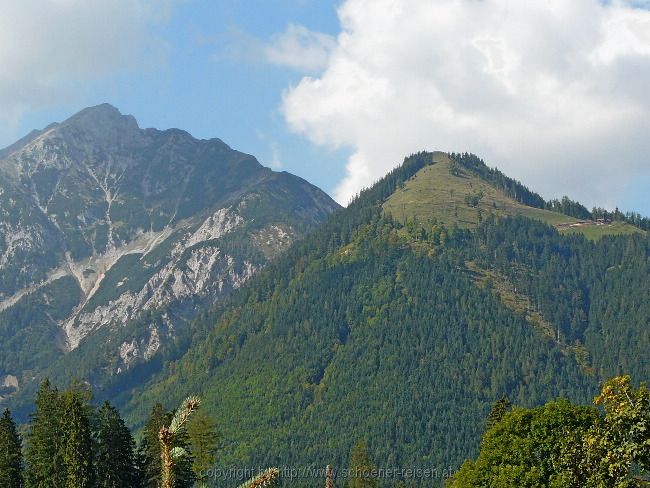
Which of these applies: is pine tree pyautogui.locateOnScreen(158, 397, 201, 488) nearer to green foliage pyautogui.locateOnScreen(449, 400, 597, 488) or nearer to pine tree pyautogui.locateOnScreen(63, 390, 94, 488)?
green foliage pyautogui.locateOnScreen(449, 400, 597, 488)

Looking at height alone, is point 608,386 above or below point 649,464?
above

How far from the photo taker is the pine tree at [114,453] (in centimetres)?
9544

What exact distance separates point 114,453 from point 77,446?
11648 millimetres

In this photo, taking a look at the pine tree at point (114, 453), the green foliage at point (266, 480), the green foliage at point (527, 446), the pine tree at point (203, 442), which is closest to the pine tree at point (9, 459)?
the pine tree at point (114, 453)

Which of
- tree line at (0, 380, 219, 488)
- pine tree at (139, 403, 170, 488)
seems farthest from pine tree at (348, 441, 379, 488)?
pine tree at (139, 403, 170, 488)

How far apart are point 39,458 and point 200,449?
1669 cm

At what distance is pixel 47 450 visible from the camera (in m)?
89.3

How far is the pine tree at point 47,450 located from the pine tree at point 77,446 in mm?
1278

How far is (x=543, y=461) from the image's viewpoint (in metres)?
75.6

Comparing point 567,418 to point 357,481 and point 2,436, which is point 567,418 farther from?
point 357,481

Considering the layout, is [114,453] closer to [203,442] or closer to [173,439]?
[203,442]

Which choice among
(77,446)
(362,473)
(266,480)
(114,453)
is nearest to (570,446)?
(266,480)

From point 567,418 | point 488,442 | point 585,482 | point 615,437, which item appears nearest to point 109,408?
point 488,442

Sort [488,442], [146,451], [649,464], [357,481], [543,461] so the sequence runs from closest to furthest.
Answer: [649,464], [543,461], [488,442], [146,451], [357,481]
